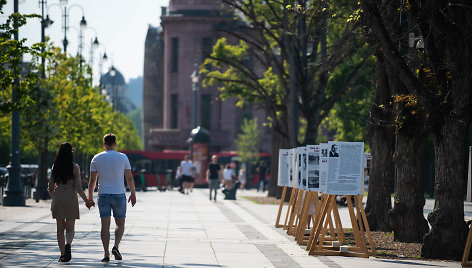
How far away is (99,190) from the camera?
43.9ft

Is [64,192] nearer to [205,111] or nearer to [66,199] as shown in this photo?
[66,199]

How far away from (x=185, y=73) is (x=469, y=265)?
7918cm

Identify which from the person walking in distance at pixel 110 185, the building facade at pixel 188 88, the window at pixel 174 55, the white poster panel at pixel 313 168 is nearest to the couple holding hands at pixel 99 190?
the person walking in distance at pixel 110 185

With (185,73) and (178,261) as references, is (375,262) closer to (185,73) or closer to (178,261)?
(178,261)

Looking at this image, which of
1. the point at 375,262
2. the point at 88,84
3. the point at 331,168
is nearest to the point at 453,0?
the point at 331,168

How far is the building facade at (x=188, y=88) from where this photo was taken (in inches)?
3593

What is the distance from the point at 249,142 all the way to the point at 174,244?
66.7m

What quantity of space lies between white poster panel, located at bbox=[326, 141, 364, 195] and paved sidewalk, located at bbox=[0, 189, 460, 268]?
1099 mm

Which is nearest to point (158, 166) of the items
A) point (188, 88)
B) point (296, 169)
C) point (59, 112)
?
point (188, 88)

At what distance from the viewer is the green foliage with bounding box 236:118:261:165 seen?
79062 mm

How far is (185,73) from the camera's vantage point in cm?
9181

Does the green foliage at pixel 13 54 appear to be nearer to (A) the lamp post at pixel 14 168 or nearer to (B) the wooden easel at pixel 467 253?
(A) the lamp post at pixel 14 168

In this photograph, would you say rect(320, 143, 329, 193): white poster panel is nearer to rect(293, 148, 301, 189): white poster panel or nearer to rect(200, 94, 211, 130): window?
rect(293, 148, 301, 189): white poster panel

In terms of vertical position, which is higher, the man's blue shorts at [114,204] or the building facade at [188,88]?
the building facade at [188,88]
